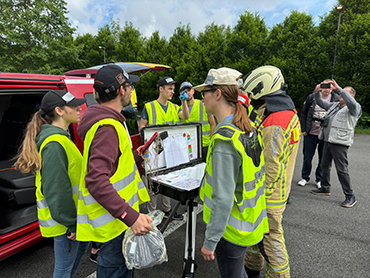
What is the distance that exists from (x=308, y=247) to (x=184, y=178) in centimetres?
206

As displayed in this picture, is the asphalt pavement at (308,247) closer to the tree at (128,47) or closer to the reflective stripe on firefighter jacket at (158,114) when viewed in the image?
the reflective stripe on firefighter jacket at (158,114)

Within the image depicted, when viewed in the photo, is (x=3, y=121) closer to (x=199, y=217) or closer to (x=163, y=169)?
(x=163, y=169)

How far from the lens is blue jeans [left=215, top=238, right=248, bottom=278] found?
1.52m

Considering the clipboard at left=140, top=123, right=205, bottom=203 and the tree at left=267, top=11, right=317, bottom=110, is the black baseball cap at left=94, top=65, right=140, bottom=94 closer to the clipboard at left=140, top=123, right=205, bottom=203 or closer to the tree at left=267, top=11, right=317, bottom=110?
the clipboard at left=140, top=123, right=205, bottom=203

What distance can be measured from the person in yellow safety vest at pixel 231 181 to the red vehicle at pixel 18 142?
1.88m

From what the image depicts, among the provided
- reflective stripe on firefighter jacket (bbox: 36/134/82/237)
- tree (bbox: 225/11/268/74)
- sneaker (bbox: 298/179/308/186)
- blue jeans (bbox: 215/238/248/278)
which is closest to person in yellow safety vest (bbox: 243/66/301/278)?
blue jeans (bbox: 215/238/248/278)

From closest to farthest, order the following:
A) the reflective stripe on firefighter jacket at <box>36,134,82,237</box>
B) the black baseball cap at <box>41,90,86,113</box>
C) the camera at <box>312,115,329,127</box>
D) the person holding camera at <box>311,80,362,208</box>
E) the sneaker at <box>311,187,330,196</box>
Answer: the reflective stripe on firefighter jacket at <box>36,134,82,237</box>, the black baseball cap at <box>41,90,86,113</box>, the person holding camera at <box>311,80,362,208</box>, the camera at <box>312,115,329,127</box>, the sneaker at <box>311,187,330,196</box>

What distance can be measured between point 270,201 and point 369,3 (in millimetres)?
17488

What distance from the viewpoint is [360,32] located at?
1212 cm

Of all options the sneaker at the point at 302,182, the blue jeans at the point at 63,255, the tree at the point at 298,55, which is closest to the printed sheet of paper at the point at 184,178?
the blue jeans at the point at 63,255

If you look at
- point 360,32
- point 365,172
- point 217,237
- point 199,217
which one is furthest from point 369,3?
point 217,237

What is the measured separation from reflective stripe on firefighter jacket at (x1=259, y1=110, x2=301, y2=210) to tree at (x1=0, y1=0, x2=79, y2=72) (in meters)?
21.5

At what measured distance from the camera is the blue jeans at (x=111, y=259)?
60.4 inches

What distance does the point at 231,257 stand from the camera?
5.04ft
